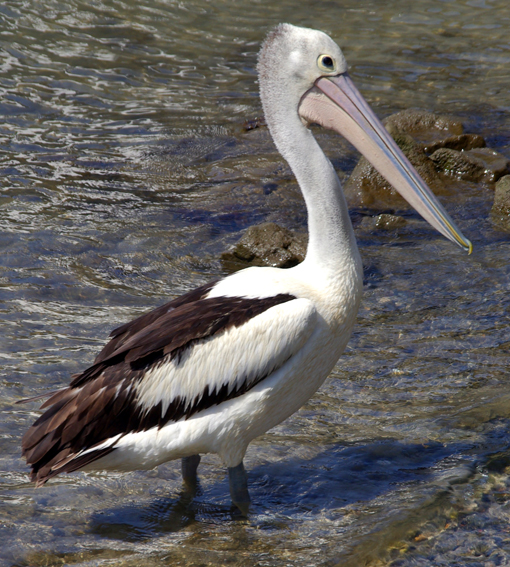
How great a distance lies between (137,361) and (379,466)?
4.90 feet

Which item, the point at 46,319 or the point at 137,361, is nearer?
the point at 137,361

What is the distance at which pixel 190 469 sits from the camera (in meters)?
3.97

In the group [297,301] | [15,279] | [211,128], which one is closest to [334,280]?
[297,301]

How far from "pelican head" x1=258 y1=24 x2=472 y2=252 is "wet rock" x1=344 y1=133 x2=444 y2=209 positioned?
356cm

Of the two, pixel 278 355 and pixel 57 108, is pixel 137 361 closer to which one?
pixel 278 355

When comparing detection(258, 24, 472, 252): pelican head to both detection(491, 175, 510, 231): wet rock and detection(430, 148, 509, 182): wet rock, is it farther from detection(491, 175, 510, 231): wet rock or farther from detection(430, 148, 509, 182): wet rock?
detection(430, 148, 509, 182): wet rock

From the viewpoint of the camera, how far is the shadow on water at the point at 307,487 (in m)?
3.80

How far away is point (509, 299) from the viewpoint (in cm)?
567

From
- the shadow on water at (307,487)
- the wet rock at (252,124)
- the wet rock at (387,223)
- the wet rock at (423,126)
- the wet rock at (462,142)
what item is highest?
the wet rock at (252,124)

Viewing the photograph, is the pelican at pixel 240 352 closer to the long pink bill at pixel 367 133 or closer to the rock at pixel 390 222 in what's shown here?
the long pink bill at pixel 367 133

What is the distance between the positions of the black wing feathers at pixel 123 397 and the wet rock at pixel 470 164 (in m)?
4.86

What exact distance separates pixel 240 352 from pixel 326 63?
1537 millimetres

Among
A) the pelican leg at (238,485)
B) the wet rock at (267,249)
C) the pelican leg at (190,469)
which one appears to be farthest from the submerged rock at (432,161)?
the pelican leg at (238,485)

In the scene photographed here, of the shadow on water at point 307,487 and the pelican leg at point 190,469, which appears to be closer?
the shadow on water at point 307,487
